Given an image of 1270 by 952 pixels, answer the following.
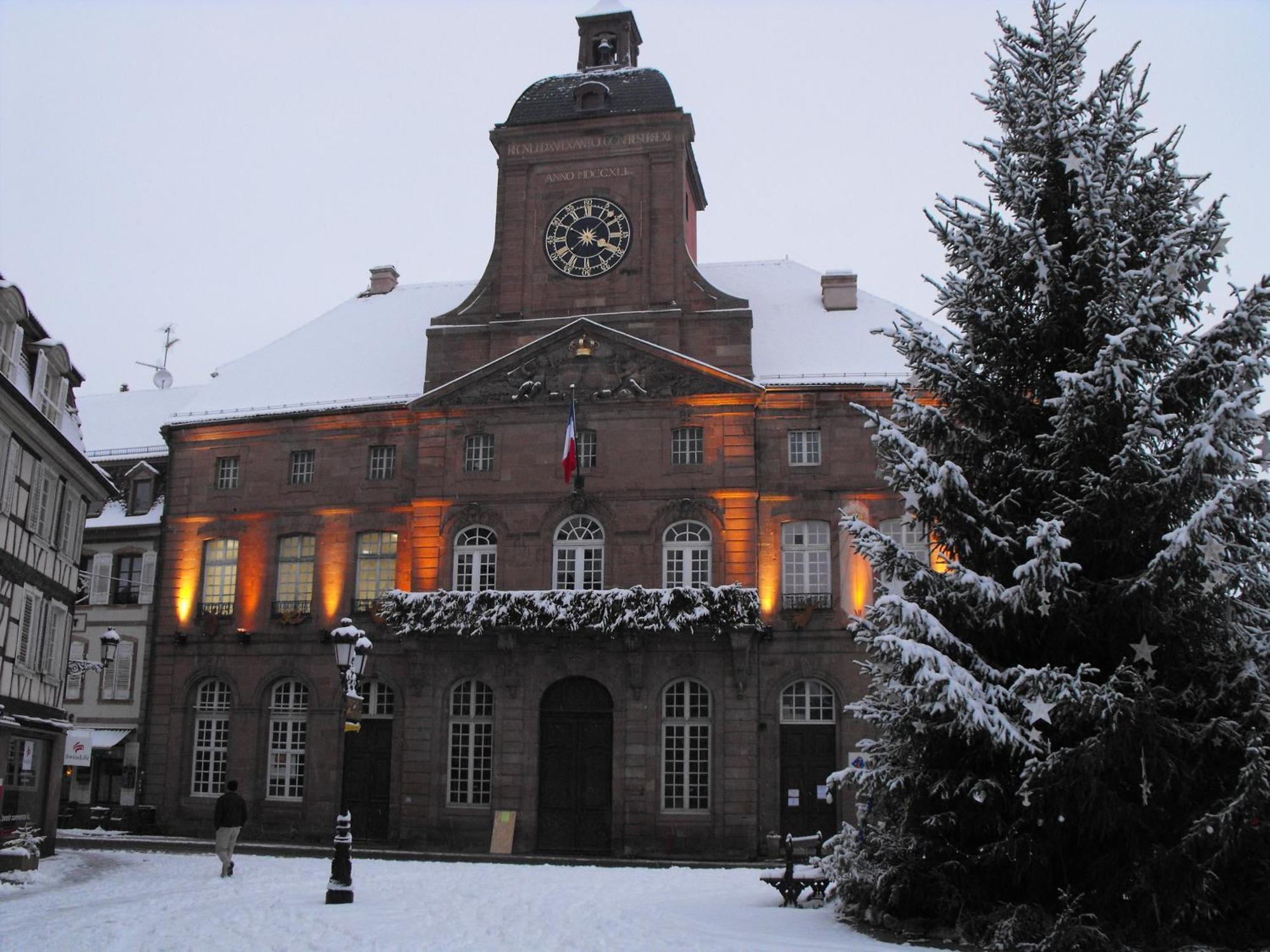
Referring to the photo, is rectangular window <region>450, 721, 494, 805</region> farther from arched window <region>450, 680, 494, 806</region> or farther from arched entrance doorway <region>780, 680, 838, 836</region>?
arched entrance doorway <region>780, 680, 838, 836</region>

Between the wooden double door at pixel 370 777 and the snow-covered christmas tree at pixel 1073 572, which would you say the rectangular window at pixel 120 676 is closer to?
the wooden double door at pixel 370 777

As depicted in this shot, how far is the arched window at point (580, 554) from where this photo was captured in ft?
120

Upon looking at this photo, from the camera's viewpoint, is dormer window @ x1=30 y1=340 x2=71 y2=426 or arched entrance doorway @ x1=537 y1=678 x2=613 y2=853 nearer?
dormer window @ x1=30 y1=340 x2=71 y2=426

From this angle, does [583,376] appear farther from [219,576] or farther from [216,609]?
[216,609]

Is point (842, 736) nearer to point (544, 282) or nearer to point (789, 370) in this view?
point (789, 370)

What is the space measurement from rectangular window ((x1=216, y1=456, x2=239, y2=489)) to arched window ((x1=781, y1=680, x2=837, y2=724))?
1803 centimetres

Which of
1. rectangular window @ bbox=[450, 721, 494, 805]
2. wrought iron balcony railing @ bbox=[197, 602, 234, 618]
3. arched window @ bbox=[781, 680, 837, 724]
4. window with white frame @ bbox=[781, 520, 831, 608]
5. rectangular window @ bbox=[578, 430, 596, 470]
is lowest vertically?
rectangular window @ bbox=[450, 721, 494, 805]

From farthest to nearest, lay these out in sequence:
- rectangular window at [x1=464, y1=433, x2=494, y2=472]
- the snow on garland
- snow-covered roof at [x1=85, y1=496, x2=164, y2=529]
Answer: snow-covered roof at [x1=85, y1=496, x2=164, y2=529]
rectangular window at [x1=464, y1=433, x2=494, y2=472]
the snow on garland

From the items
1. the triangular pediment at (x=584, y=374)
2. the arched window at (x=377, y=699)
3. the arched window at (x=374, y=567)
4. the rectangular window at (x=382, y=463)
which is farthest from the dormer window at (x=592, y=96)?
the arched window at (x=377, y=699)

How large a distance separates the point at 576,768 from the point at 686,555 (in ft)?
21.0

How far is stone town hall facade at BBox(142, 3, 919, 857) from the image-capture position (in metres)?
35.1

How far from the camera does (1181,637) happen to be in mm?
14906

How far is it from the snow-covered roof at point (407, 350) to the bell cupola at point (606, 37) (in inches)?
293

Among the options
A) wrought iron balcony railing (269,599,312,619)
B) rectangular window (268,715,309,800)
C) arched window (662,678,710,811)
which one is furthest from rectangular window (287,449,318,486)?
arched window (662,678,710,811)
